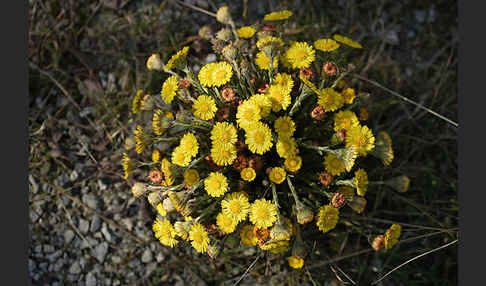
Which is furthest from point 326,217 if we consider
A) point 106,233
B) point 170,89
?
point 106,233

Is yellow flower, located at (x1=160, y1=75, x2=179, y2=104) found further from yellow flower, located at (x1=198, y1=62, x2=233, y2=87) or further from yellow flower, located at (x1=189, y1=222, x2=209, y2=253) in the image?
yellow flower, located at (x1=189, y1=222, x2=209, y2=253)

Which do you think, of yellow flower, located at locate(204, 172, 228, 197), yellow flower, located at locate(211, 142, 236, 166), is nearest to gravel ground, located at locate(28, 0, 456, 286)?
yellow flower, located at locate(204, 172, 228, 197)

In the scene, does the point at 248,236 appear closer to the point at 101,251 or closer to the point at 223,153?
the point at 223,153

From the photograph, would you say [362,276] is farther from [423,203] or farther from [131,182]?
[131,182]

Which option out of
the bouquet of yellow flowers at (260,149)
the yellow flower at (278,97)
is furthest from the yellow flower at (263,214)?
the yellow flower at (278,97)

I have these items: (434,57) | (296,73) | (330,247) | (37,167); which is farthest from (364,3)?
(37,167)

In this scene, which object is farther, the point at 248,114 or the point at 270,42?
the point at 270,42
